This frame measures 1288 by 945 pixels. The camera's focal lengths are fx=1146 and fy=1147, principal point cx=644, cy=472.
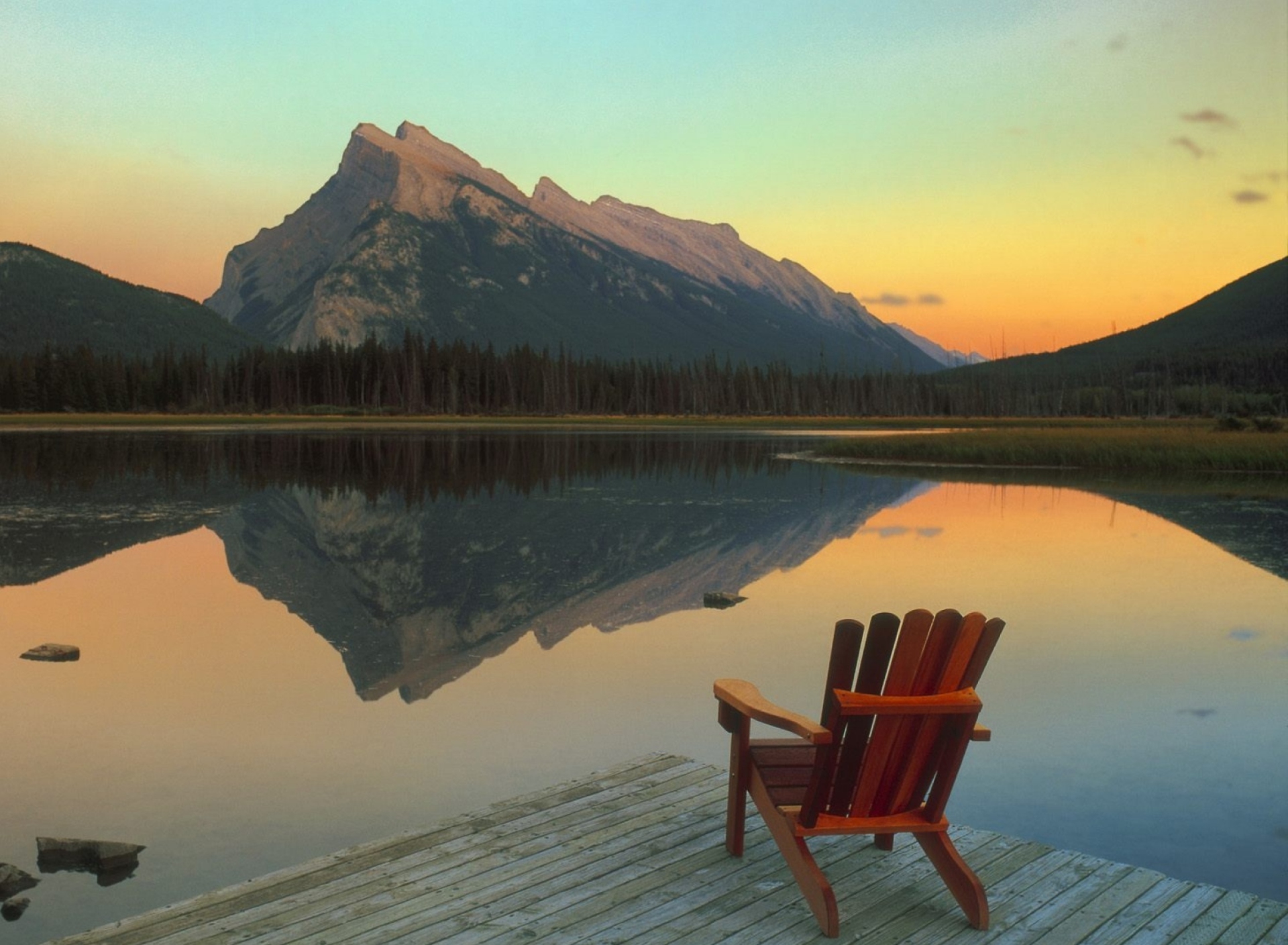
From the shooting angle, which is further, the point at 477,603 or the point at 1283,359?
the point at 1283,359

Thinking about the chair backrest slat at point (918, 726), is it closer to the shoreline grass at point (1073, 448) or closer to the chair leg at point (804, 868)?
the chair leg at point (804, 868)

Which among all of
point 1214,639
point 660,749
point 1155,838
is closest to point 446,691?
point 660,749

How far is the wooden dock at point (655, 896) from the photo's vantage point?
5379mm

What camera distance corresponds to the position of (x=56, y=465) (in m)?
45.6

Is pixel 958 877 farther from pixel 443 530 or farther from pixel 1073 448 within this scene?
pixel 1073 448

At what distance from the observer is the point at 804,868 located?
5539mm

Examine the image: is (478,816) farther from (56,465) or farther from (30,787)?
(56,465)

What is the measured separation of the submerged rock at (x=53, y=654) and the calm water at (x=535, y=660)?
0.23 metres

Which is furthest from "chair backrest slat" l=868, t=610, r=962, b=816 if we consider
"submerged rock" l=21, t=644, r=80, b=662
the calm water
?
"submerged rock" l=21, t=644, r=80, b=662

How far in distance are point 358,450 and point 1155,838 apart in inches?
2223

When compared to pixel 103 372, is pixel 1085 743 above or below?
below

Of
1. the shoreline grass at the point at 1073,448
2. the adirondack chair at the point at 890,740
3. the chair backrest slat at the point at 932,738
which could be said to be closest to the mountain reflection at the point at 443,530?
the adirondack chair at the point at 890,740

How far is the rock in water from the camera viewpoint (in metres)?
7.22

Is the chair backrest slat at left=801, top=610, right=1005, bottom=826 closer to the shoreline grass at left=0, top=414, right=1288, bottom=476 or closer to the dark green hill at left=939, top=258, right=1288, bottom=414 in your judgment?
the shoreline grass at left=0, top=414, right=1288, bottom=476
